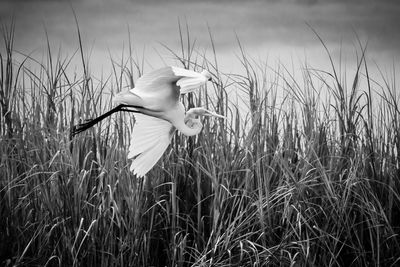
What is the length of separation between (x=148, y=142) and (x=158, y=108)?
24cm

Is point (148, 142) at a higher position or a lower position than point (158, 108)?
lower

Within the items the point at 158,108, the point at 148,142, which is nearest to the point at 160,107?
the point at 158,108

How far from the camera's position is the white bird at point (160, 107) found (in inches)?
89.8

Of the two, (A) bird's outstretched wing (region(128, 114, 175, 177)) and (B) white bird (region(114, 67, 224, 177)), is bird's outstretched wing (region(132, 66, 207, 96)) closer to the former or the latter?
(B) white bird (region(114, 67, 224, 177))

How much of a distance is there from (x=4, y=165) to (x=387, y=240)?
1.96 meters

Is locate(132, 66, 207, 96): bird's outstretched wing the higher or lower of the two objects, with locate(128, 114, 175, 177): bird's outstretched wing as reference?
higher

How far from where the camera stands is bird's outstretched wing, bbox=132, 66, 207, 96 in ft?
7.49

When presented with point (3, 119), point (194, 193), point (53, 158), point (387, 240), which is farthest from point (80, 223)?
point (387, 240)

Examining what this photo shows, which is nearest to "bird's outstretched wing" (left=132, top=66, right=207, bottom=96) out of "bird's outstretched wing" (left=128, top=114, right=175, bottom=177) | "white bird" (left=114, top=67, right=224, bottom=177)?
"white bird" (left=114, top=67, right=224, bottom=177)

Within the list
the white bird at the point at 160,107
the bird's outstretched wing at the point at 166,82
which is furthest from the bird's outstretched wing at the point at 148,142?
the bird's outstretched wing at the point at 166,82

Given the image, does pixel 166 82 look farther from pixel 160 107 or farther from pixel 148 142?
pixel 148 142

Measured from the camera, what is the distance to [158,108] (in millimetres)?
2375

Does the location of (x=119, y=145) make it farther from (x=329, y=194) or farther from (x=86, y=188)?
(x=329, y=194)

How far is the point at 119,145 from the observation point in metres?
3.17
